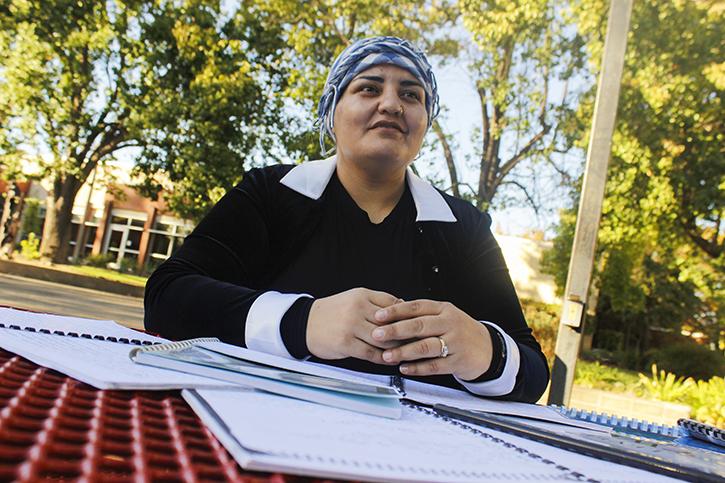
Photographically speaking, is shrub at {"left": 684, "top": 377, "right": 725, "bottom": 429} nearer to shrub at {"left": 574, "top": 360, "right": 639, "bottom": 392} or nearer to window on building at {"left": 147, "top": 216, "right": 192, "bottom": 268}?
shrub at {"left": 574, "top": 360, "right": 639, "bottom": 392}

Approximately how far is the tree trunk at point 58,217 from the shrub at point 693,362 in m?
A: 16.7

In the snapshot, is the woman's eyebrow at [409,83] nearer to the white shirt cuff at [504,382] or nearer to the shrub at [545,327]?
the white shirt cuff at [504,382]

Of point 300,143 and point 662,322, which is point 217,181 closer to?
point 300,143

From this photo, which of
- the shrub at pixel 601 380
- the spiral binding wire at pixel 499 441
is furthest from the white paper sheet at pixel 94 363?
the shrub at pixel 601 380

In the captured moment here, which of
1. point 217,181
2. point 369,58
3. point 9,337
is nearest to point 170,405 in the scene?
point 9,337

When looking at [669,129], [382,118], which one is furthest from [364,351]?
[669,129]

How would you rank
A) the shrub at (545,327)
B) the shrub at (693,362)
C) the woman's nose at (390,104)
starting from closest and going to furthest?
the woman's nose at (390,104) < the shrub at (545,327) < the shrub at (693,362)

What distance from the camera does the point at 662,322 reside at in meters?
21.6

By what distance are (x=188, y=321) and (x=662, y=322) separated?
23.1m

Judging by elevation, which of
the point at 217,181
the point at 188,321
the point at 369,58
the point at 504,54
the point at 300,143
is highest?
→ the point at 504,54

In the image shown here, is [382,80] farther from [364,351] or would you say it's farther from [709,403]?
[709,403]

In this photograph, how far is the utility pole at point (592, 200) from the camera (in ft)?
16.3

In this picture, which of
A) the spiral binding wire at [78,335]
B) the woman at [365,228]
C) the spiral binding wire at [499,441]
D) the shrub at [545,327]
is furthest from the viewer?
the shrub at [545,327]

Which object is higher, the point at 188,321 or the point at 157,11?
the point at 157,11
